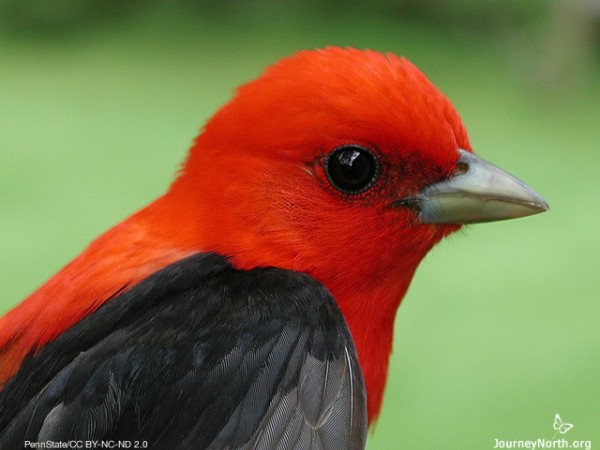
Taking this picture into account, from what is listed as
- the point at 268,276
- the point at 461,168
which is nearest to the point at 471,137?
the point at 461,168

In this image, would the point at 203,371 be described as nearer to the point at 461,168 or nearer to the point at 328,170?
the point at 328,170

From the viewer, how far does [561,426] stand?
4.33m

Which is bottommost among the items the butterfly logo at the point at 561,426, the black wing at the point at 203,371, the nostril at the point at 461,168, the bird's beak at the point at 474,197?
the butterfly logo at the point at 561,426

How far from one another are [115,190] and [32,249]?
0.77 meters

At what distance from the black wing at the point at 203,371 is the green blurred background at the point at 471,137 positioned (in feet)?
7.67

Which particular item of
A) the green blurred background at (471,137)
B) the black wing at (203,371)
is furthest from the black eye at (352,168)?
the green blurred background at (471,137)

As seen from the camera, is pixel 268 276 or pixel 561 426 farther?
pixel 561 426

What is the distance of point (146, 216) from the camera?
2.61 metres

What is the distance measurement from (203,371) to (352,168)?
607 mm

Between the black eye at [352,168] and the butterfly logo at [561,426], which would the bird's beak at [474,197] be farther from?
the butterfly logo at [561,426]

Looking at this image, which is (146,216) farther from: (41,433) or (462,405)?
(462,405)

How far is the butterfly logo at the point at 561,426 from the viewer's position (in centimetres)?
429

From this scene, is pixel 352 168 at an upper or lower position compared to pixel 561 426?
upper

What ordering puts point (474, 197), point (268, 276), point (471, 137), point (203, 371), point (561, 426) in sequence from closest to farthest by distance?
1. point (203, 371)
2. point (268, 276)
3. point (474, 197)
4. point (561, 426)
5. point (471, 137)
